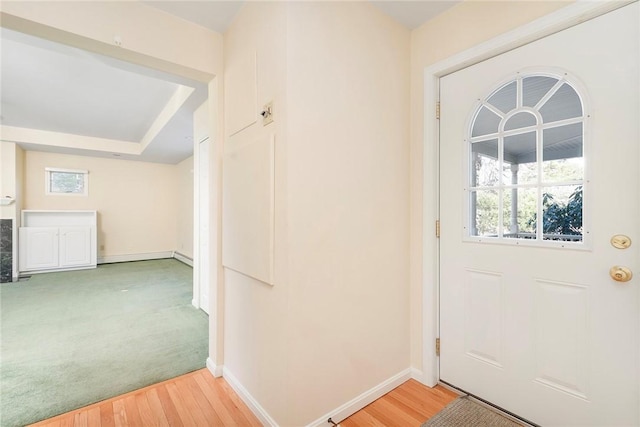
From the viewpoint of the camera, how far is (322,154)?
152cm

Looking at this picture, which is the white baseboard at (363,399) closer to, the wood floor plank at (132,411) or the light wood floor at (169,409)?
the light wood floor at (169,409)

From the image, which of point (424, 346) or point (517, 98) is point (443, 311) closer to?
point (424, 346)

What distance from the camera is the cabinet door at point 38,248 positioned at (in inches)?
207

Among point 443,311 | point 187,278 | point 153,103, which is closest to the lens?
point 443,311

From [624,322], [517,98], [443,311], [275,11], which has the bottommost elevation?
[443,311]

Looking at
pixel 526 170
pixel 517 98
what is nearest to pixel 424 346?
pixel 526 170

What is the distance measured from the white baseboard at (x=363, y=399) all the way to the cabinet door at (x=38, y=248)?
662 cm

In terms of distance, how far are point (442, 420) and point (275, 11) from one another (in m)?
2.42

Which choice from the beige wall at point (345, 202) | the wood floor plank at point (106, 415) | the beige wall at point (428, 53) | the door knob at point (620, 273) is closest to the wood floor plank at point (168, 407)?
the wood floor plank at point (106, 415)

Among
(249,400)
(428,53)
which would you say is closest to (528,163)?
(428,53)

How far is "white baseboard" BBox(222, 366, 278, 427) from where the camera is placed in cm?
155

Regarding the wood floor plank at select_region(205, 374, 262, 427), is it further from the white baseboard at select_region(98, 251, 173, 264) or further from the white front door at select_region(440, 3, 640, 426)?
the white baseboard at select_region(98, 251, 173, 264)

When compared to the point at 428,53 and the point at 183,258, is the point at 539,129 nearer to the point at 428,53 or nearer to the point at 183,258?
the point at 428,53

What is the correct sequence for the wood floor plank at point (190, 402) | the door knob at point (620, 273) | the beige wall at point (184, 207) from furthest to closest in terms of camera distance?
1. the beige wall at point (184, 207)
2. the wood floor plank at point (190, 402)
3. the door knob at point (620, 273)
